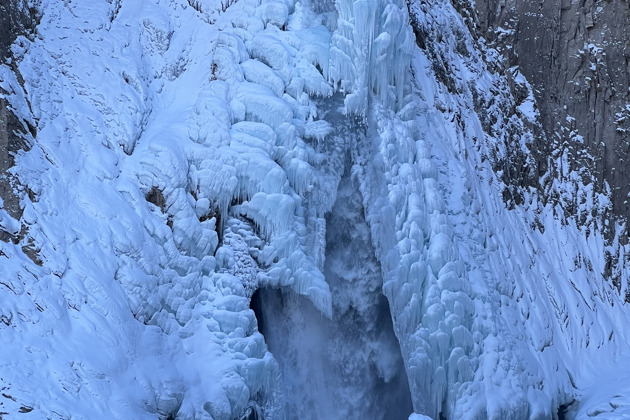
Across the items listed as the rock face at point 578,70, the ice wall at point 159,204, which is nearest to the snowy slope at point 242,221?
the ice wall at point 159,204

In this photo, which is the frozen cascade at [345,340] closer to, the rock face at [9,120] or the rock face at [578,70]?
the rock face at [9,120]

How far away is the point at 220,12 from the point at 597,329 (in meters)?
6.89

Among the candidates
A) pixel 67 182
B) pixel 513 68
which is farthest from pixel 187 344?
pixel 513 68

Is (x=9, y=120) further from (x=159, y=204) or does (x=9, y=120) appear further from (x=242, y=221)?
(x=242, y=221)

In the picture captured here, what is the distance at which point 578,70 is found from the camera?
1520cm

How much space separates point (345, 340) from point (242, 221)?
2182 millimetres

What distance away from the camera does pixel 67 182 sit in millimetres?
10008

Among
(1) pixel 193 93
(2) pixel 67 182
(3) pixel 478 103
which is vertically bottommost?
(2) pixel 67 182

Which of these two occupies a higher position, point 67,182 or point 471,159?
point 471,159

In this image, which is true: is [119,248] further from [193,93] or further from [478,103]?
[478,103]

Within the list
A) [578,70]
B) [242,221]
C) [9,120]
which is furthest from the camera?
[578,70]

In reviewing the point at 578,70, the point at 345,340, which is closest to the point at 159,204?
the point at 345,340

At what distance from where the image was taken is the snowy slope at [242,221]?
9469mm

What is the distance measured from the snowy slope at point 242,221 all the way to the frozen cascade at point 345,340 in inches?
2.0
